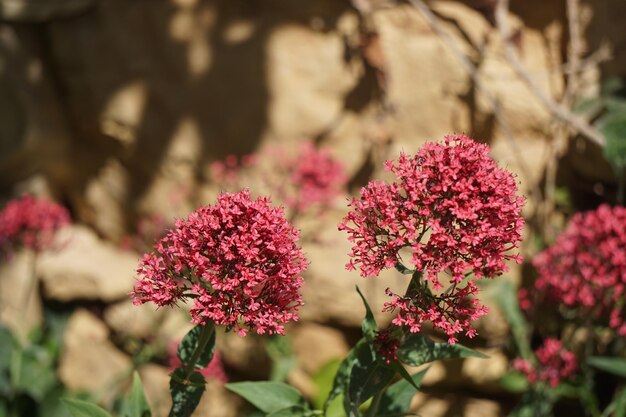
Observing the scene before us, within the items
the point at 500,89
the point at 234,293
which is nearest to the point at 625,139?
the point at 500,89

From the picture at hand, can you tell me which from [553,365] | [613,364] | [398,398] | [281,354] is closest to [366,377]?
[398,398]

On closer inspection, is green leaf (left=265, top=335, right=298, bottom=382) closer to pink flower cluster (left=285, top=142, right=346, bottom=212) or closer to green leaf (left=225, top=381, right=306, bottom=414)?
pink flower cluster (left=285, top=142, right=346, bottom=212)

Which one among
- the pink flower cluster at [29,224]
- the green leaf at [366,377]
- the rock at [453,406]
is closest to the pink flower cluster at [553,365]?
the rock at [453,406]

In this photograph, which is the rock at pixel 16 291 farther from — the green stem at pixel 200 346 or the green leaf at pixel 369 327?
the green leaf at pixel 369 327

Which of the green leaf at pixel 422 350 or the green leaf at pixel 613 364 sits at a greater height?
the green leaf at pixel 613 364

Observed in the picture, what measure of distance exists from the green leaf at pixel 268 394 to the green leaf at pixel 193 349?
15cm

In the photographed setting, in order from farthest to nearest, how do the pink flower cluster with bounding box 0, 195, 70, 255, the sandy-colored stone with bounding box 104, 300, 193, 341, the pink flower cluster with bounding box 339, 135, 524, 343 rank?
1. the sandy-colored stone with bounding box 104, 300, 193, 341
2. the pink flower cluster with bounding box 0, 195, 70, 255
3. the pink flower cluster with bounding box 339, 135, 524, 343

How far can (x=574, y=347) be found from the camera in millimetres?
3633

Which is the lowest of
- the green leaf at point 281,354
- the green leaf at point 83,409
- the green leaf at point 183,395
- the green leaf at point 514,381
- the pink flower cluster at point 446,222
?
the green leaf at point 83,409

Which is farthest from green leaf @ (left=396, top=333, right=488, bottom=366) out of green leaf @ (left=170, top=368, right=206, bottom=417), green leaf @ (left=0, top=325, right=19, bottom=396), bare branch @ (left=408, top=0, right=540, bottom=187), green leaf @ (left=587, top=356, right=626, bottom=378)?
green leaf @ (left=0, top=325, right=19, bottom=396)

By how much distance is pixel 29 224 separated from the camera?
3521 millimetres

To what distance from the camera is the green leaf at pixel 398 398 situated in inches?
82.1

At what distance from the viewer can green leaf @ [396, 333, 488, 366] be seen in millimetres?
1775

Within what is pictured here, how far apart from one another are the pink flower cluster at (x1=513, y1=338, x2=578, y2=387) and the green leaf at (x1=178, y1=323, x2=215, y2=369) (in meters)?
1.74
